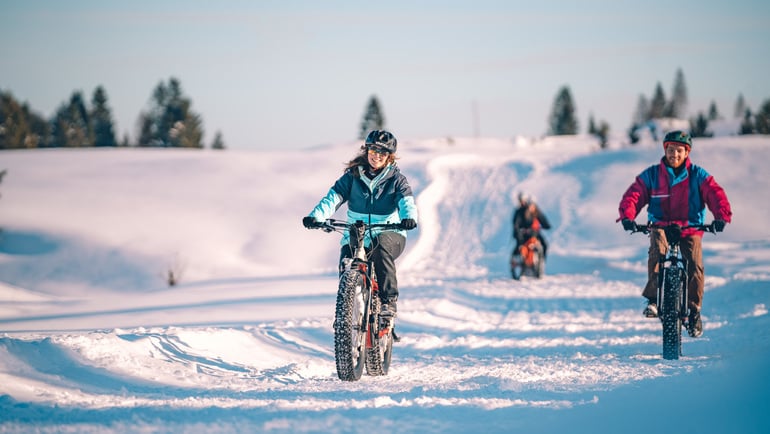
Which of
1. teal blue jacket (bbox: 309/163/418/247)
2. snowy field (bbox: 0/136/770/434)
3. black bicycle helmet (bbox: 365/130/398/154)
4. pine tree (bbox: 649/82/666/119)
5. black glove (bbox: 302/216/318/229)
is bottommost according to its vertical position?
snowy field (bbox: 0/136/770/434)

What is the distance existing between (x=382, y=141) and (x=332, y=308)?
5.52m

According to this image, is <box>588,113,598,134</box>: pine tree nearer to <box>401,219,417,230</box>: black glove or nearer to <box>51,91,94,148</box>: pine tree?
<box>51,91,94,148</box>: pine tree

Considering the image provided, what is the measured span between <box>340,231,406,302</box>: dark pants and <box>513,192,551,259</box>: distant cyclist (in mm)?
10303

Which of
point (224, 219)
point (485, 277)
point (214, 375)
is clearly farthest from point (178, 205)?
point (214, 375)

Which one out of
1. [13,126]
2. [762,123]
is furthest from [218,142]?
[762,123]

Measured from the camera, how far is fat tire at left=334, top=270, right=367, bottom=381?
553cm

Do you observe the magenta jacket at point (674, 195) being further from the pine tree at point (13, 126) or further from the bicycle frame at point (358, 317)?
the pine tree at point (13, 126)

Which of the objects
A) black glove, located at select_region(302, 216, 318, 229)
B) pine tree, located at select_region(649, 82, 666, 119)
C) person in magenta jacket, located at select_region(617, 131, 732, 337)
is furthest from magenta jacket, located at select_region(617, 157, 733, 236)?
pine tree, located at select_region(649, 82, 666, 119)

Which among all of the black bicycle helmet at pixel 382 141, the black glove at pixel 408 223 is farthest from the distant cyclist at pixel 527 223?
the black glove at pixel 408 223

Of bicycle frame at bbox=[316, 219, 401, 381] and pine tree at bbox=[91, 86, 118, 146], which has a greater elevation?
pine tree at bbox=[91, 86, 118, 146]

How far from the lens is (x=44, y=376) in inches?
217

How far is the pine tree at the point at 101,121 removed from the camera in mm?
80562

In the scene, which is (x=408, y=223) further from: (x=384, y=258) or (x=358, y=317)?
(x=358, y=317)

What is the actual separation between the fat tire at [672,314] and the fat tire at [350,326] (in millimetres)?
2882
